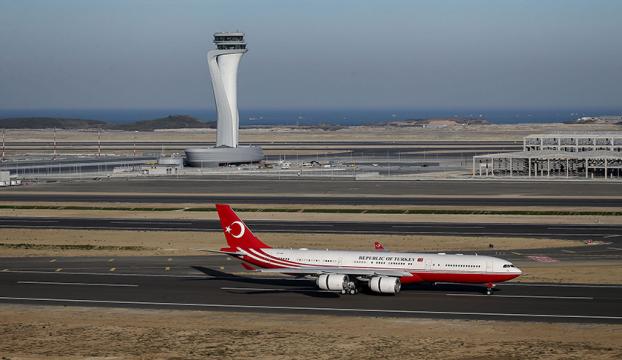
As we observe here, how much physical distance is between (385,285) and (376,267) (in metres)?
1.92

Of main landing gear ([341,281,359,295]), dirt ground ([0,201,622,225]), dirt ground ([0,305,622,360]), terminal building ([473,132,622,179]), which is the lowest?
dirt ground ([0,305,622,360])

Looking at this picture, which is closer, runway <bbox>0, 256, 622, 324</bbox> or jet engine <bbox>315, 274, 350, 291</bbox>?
runway <bbox>0, 256, 622, 324</bbox>

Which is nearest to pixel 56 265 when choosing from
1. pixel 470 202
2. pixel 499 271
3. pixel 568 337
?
pixel 499 271

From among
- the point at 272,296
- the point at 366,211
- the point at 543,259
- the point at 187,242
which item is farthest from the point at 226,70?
the point at 272,296

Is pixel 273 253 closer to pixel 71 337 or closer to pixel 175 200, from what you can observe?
pixel 71 337

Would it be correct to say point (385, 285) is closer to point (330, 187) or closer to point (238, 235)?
point (238, 235)

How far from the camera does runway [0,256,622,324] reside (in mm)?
63625

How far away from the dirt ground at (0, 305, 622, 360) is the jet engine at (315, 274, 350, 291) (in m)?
5.69

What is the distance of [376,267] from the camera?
69.6 m

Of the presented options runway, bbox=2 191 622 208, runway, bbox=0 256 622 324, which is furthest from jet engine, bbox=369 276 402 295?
runway, bbox=2 191 622 208

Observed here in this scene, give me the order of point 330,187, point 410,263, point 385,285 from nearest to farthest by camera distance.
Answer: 1. point 385,285
2. point 410,263
3. point 330,187

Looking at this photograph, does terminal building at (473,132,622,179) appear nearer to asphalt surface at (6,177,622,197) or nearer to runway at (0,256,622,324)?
asphalt surface at (6,177,622,197)

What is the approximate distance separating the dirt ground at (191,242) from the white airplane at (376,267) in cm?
1911

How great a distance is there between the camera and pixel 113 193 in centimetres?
14925
